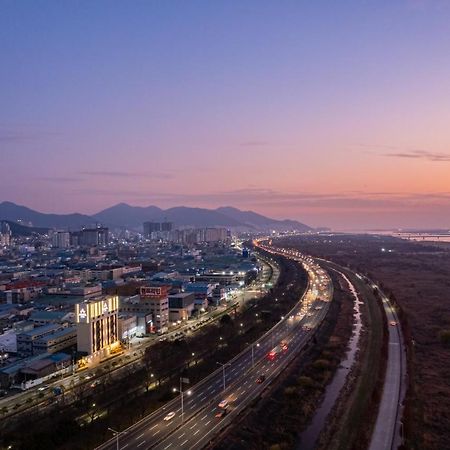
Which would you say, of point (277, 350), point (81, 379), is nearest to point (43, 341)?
point (81, 379)

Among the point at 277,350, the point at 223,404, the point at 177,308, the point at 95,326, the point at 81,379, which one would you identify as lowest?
the point at 81,379

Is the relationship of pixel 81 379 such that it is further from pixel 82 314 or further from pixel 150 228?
pixel 150 228

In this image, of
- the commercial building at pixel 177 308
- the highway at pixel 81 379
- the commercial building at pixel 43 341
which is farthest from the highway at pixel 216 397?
the commercial building at pixel 43 341

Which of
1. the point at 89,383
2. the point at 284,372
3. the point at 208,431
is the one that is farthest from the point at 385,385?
the point at 89,383

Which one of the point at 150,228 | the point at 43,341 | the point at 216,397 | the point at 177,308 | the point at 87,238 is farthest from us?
the point at 150,228

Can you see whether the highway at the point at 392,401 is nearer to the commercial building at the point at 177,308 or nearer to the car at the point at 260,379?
the car at the point at 260,379

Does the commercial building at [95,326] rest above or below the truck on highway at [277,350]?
above
